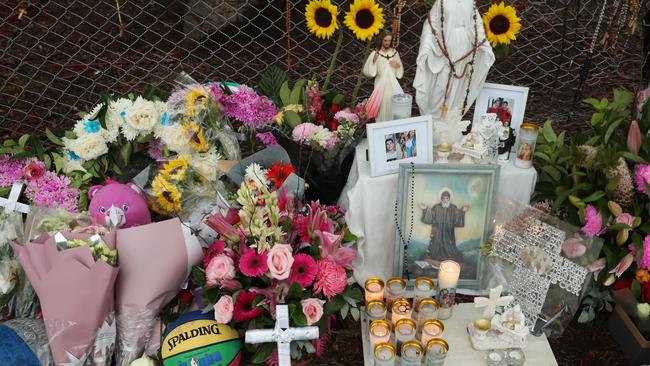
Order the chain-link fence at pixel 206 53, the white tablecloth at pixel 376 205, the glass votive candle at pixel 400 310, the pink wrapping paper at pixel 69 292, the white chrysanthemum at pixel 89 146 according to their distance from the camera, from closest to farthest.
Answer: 1. the pink wrapping paper at pixel 69 292
2. the glass votive candle at pixel 400 310
3. the white tablecloth at pixel 376 205
4. the white chrysanthemum at pixel 89 146
5. the chain-link fence at pixel 206 53

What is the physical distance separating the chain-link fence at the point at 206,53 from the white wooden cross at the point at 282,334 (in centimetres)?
310

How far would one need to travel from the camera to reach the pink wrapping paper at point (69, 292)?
227cm

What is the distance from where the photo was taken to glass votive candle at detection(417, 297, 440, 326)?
253 centimetres

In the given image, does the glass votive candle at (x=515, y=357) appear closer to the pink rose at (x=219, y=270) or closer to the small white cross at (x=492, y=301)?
the small white cross at (x=492, y=301)

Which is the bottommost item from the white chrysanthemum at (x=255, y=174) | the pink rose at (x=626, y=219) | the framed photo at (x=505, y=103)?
the pink rose at (x=626, y=219)

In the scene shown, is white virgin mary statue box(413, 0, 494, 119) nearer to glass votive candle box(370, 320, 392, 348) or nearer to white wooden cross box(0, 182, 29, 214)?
glass votive candle box(370, 320, 392, 348)

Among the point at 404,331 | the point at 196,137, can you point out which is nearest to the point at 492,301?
the point at 404,331

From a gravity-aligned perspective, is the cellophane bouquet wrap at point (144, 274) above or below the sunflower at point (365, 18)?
below

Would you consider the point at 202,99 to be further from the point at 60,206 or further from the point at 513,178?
the point at 513,178

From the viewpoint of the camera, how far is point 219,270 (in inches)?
94.5

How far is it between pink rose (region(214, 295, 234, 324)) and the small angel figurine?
123 cm

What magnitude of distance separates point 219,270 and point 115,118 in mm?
1141

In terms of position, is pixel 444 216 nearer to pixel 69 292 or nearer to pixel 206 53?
pixel 69 292

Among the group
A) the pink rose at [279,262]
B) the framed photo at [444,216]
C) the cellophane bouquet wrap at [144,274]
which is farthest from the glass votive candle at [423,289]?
the cellophane bouquet wrap at [144,274]
